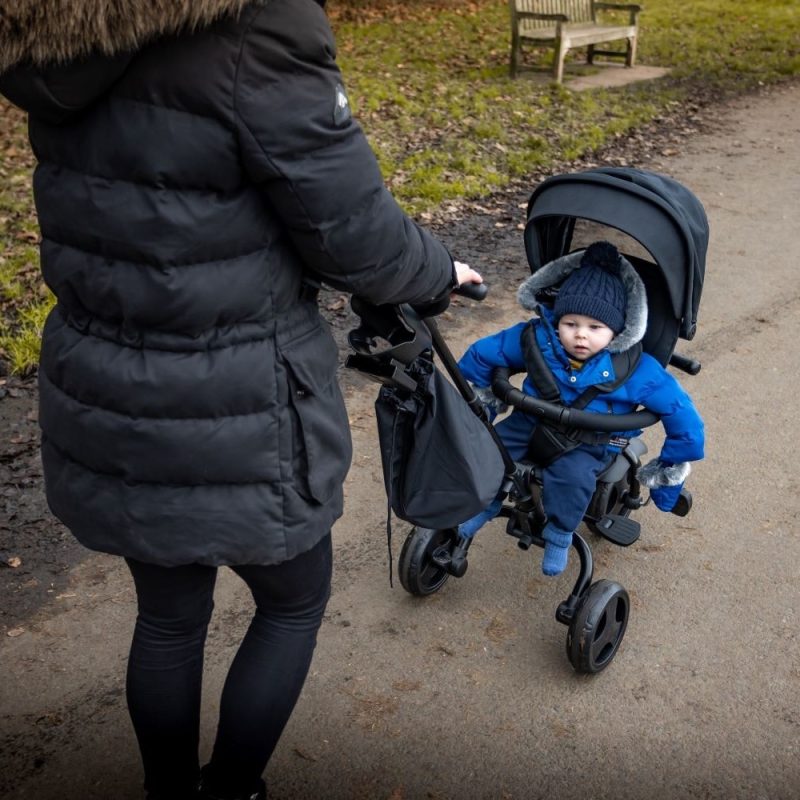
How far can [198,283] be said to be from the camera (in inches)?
74.2

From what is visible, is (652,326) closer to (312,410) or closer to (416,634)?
(416,634)

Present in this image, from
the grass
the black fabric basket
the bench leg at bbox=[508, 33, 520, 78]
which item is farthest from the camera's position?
the bench leg at bbox=[508, 33, 520, 78]

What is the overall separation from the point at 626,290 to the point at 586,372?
29cm

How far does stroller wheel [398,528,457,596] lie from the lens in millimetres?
3377

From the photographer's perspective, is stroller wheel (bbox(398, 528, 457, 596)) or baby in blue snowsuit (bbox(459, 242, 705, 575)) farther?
stroller wheel (bbox(398, 528, 457, 596))

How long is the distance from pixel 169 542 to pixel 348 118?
35.2 inches

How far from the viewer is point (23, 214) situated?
6957 millimetres

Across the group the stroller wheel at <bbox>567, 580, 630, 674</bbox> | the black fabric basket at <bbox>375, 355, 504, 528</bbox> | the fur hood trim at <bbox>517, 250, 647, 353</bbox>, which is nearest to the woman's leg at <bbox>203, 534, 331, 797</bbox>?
the black fabric basket at <bbox>375, 355, 504, 528</bbox>

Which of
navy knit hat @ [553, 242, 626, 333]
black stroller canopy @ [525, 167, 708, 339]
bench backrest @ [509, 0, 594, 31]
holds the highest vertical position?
black stroller canopy @ [525, 167, 708, 339]

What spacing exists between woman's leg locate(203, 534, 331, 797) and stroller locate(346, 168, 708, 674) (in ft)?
1.42

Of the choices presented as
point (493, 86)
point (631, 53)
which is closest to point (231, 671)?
point (493, 86)

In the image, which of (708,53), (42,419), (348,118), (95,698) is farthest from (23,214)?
(708,53)

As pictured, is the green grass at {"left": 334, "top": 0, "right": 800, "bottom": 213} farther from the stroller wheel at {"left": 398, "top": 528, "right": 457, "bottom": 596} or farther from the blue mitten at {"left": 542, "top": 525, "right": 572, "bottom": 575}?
the blue mitten at {"left": 542, "top": 525, "right": 572, "bottom": 575}

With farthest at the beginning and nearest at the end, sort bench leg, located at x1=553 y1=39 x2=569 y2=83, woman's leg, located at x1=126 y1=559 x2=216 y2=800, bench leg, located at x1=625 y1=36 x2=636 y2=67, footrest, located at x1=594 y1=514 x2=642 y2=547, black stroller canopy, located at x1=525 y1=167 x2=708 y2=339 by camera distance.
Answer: bench leg, located at x1=625 y1=36 x2=636 y2=67, bench leg, located at x1=553 y1=39 x2=569 y2=83, footrest, located at x1=594 y1=514 x2=642 y2=547, black stroller canopy, located at x1=525 y1=167 x2=708 y2=339, woman's leg, located at x1=126 y1=559 x2=216 y2=800
